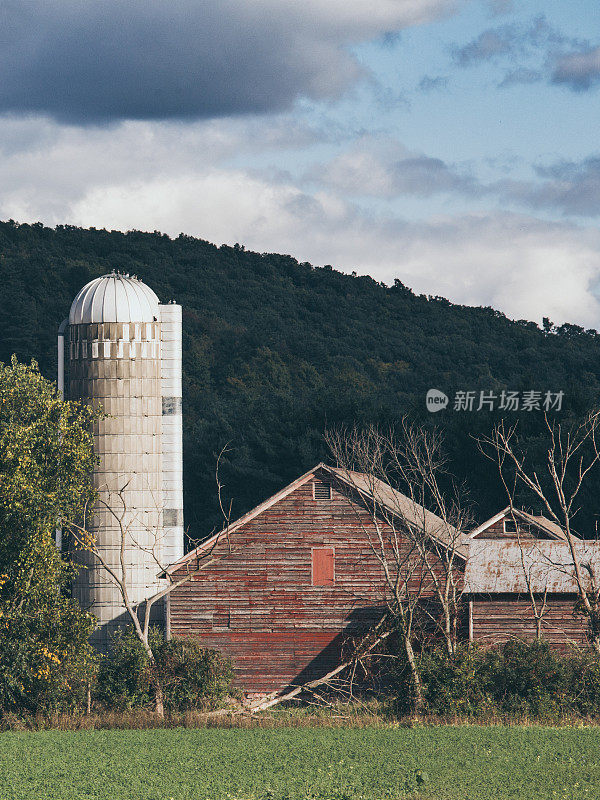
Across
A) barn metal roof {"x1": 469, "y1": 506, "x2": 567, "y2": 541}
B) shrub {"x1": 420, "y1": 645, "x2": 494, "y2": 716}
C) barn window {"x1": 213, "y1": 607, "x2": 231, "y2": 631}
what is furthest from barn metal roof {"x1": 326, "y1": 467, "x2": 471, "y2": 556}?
barn window {"x1": 213, "y1": 607, "x2": 231, "y2": 631}

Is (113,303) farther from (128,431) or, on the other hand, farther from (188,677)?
(188,677)

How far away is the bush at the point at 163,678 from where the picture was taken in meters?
31.6

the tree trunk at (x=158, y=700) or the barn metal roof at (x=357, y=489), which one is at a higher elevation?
the barn metal roof at (x=357, y=489)

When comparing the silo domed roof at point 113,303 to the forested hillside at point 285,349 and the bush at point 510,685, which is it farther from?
the forested hillside at point 285,349

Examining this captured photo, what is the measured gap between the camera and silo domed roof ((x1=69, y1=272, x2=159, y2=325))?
38.6 m

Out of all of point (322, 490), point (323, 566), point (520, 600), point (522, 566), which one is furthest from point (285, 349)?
point (522, 566)

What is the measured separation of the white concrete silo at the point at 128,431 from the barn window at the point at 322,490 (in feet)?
16.0

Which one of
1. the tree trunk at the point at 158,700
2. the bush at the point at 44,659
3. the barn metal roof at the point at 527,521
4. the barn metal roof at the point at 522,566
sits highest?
the barn metal roof at the point at 527,521

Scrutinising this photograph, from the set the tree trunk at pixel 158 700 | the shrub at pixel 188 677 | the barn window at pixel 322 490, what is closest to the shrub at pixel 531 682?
the shrub at pixel 188 677

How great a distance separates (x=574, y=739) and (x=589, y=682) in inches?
180

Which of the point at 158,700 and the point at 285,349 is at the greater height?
the point at 285,349

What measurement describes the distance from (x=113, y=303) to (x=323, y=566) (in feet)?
36.8

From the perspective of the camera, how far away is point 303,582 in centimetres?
3681

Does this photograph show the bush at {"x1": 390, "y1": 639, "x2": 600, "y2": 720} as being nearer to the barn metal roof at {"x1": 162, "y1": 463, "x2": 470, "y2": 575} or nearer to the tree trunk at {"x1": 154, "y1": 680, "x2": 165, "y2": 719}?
the barn metal roof at {"x1": 162, "y1": 463, "x2": 470, "y2": 575}
